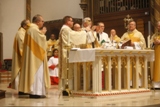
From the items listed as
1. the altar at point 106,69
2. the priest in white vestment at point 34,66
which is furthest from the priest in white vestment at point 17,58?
the altar at point 106,69

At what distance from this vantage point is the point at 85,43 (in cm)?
779

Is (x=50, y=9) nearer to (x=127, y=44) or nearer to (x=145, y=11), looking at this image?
(x=145, y=11)

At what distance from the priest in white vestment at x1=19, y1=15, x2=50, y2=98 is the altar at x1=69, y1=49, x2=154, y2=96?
679 millimetres

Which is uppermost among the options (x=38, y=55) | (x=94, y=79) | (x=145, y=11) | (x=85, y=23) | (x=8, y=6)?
(x=8, y=6)

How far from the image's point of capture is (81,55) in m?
7.23

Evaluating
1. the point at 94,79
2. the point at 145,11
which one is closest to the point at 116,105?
the point at 94,79

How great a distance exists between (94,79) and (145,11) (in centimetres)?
597

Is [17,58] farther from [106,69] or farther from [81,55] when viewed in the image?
[106,69]

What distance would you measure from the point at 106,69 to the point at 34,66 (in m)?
1.56

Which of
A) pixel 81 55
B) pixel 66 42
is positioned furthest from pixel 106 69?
pixel 66 42

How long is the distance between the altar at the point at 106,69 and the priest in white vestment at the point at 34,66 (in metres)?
0.68

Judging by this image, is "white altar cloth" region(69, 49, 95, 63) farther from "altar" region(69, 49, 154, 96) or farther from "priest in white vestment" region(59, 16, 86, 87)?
"priest in white vestment" region(59, 16, 86, 87)

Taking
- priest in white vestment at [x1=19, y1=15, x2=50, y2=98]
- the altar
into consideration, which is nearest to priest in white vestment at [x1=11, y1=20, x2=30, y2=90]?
priest in white vestment at [x1=19, y1=15, x2=50, y2=98]

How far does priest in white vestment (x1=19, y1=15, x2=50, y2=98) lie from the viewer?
23.1 ft
